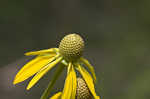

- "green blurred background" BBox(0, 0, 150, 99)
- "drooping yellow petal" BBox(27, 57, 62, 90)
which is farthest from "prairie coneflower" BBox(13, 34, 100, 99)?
"green blurred background" BBox(0, 0, 150, 99)

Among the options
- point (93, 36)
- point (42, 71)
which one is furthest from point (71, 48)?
point (93, 36)

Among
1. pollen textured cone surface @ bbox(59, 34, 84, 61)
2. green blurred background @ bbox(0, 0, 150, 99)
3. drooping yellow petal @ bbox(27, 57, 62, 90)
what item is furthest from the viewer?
green blurred background @ bbox(0, 0, 150, 99)

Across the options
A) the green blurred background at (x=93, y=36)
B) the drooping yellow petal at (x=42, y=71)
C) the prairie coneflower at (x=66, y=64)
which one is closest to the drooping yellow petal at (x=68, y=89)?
the prairie coneflower at (x=66, y=64)

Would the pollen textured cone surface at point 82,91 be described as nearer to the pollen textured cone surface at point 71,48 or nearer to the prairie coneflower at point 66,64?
the prairie coneflower at point 66,64

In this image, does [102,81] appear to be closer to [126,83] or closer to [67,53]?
[126,83]

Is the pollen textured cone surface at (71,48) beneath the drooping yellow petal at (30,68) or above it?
above

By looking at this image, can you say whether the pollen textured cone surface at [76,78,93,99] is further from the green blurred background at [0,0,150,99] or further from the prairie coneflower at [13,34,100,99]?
the green blurred background at [0,0,150,99]

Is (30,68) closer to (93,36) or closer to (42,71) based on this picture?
(42,71)
